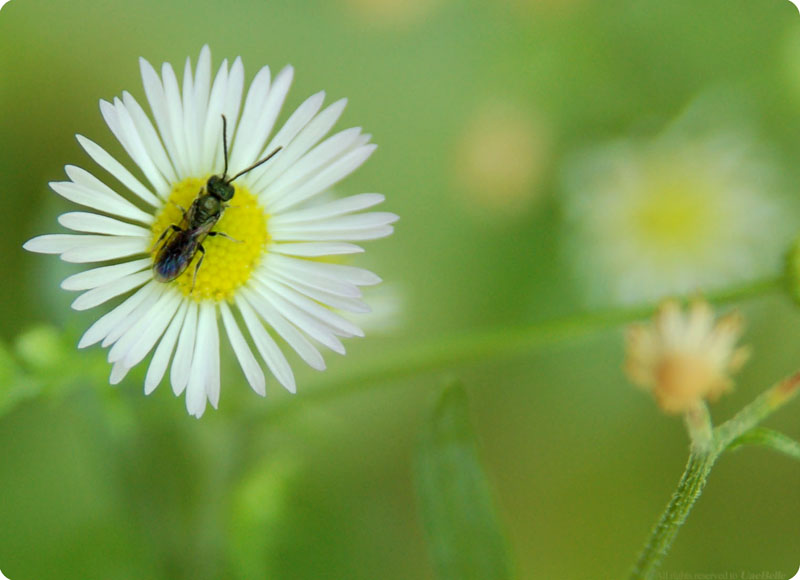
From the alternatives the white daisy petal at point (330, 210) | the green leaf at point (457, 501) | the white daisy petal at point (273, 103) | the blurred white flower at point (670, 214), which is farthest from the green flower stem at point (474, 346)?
the blurred white flower at point (670, 214)

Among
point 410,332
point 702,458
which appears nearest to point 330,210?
point 702,458

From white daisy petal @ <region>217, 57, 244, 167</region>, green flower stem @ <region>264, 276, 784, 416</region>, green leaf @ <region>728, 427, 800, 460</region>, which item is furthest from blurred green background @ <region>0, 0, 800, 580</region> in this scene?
green leaf @ <region>728, 427, 800, 460</region>

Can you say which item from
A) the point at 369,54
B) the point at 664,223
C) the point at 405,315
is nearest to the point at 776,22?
the point at 664,223

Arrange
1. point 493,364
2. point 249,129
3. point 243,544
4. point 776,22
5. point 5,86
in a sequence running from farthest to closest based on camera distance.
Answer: point 493,364 → point 776,22 → point 5,86 → point 243,544 → point 249,129

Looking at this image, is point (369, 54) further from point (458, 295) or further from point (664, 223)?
point (664, 223)

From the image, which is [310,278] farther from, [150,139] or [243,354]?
[150,139]

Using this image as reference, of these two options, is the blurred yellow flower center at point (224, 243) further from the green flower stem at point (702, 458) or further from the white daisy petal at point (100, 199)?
the green flower stem at point (702, 458)

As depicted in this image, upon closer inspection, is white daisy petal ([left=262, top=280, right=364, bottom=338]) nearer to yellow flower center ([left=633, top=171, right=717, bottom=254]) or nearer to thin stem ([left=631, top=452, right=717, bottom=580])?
thin stem ([left=631, top=452, right=717, bottom=580])
